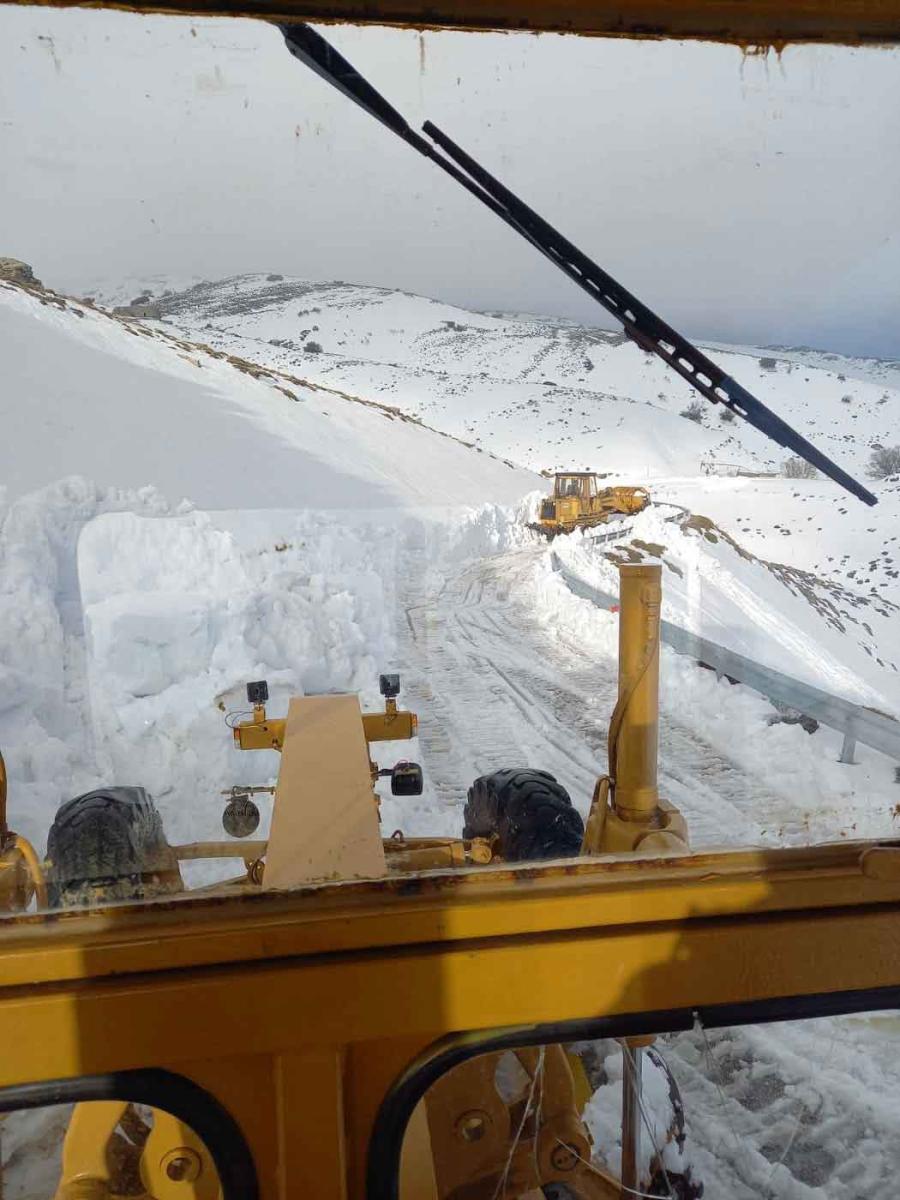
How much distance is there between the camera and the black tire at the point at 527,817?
2371 mm

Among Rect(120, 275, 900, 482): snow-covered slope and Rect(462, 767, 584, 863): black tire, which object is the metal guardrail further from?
Rect(462, 767, 584, 863): black tire

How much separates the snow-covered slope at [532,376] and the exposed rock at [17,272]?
0.16 meters

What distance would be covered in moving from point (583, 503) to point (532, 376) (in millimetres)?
463

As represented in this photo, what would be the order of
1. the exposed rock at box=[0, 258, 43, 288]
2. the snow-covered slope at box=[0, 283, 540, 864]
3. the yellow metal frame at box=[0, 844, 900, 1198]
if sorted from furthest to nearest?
the snow-covered slope at box=[0, 283, 540, 864] < the exposed rock at box=[0, 258, 43, 288] < the yellow metal frame at box=[0, 844, 900, 1198]

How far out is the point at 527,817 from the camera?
2451 millimetres

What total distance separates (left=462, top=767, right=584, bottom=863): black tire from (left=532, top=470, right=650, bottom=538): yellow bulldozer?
2.82ft

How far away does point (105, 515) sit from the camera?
77.6 inches

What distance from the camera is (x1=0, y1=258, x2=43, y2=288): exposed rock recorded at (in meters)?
1.32

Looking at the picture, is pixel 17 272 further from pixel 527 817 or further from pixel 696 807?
pixel 696 807

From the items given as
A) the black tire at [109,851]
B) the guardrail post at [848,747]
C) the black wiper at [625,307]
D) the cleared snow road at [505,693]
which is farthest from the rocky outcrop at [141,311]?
the guardrail post at [848,747]

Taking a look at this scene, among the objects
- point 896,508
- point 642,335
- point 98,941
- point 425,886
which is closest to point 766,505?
point 896,508

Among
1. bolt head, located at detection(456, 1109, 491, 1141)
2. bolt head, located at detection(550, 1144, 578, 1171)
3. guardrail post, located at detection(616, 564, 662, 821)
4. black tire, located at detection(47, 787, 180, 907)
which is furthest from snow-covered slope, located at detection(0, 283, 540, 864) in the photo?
bolt head, located at detection(550, 1144, 578, 1171)

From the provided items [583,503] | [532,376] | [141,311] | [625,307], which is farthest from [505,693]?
[141,311]

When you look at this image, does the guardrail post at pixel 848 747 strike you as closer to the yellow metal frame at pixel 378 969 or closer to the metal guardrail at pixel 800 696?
the metal guardrail at pixel 800 696
